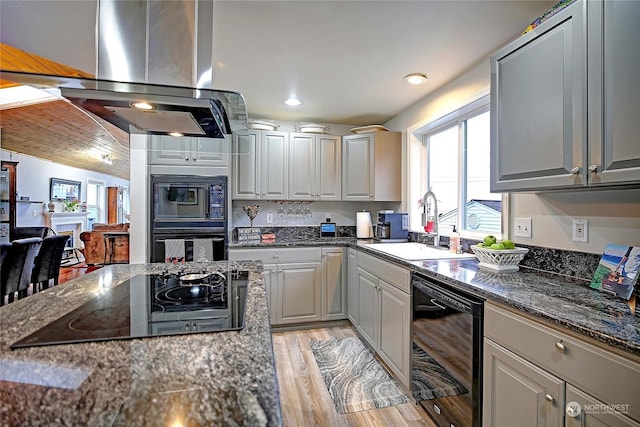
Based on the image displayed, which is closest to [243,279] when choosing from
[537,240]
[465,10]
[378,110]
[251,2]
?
[251,2]

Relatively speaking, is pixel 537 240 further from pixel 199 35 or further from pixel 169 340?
pixel 199 35

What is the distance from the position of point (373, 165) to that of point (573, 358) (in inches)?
104

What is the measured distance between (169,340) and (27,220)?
Answer: 845 cm

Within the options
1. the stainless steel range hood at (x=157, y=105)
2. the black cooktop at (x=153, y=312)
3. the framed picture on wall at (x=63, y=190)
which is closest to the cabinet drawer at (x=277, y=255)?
the black cooktop at (x=153, y=312)

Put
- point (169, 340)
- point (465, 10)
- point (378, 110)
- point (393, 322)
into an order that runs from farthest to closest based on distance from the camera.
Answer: point (378, 110) → point (393, 322) → point (465, 10) → point (169, 340)

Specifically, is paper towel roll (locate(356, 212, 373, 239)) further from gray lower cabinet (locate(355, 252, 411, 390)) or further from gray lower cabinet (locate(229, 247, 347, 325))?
gray lower cabinet (locate(355, 252, 411, 390))

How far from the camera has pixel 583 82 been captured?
1237mm

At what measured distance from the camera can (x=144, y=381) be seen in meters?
0.62

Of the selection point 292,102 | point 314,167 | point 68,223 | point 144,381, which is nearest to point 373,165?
point 314,167

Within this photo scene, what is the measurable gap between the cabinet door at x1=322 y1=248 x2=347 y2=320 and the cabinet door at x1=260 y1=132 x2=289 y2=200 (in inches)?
33.4

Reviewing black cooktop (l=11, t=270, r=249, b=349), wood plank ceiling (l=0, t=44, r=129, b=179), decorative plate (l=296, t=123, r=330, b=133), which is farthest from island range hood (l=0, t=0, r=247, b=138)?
decorative plate (l=296, t=123, r=330, b=133)

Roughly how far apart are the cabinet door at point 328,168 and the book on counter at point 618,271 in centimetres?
247

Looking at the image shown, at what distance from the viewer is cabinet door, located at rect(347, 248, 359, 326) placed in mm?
2998

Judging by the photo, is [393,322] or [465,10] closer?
[465,10]
